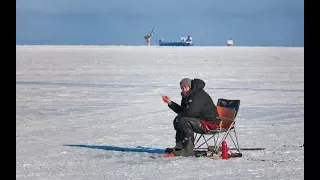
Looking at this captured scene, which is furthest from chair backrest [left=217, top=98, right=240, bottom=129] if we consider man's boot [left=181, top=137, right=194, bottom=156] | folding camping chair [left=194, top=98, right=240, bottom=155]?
man's boot [left=181, top=137, right=194, bottom=156]

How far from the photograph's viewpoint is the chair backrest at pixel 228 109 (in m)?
6.73

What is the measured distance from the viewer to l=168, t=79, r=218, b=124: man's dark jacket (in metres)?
6.54

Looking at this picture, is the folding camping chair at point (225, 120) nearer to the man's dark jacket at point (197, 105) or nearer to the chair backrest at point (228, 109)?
the chair backrest at point (228, 109)

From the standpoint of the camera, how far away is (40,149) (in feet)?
23.9

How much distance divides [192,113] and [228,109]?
426 millimetres

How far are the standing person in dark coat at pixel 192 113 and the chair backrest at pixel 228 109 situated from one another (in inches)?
6.8

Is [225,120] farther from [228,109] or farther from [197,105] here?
[197,105]

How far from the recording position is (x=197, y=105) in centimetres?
656

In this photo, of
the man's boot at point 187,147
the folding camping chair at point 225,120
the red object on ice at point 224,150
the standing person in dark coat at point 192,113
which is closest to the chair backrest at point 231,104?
the folding camping chair at point 225,120

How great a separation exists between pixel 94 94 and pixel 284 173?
29.7 feet

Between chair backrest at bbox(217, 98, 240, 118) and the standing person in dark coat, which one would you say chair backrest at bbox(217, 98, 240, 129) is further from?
the standing person in dark coat
